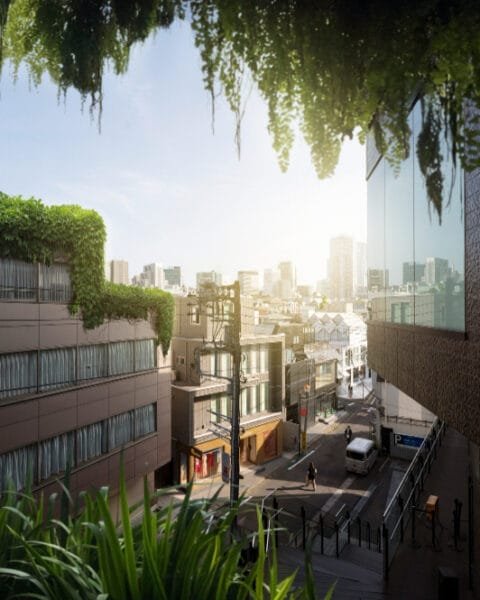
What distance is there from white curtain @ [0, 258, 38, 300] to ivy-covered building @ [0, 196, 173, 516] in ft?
0.10

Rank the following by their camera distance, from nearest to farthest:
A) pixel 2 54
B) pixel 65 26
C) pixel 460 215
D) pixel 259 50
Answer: pixel 259 50 < pixel 65 26 < pixel 2 54 < pixel 460 215

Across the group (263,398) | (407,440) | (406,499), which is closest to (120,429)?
(406,499)

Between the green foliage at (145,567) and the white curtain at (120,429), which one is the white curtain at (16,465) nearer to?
the white curtain at (120,429)

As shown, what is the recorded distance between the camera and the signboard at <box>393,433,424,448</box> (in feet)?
75.6

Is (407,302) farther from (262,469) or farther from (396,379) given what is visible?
(262,469)

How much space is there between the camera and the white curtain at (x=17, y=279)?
11180mm

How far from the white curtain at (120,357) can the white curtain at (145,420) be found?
202 centimetres

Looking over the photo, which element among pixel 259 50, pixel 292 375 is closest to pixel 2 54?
pixel 259 50

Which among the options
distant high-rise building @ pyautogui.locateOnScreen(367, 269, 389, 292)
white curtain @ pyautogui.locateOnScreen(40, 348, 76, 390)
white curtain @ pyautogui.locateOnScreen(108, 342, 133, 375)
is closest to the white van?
white curtain @ pyautogui.locateOnScreen(108, 342, 133, 375)

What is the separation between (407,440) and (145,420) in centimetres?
1710

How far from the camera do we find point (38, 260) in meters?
12.0

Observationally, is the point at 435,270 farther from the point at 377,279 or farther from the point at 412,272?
the point at 377,279

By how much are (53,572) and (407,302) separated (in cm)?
666

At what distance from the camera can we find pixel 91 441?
1369cm
